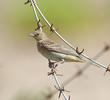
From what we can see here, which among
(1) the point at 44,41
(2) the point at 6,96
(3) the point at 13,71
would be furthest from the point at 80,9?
(1) the point at 44,41

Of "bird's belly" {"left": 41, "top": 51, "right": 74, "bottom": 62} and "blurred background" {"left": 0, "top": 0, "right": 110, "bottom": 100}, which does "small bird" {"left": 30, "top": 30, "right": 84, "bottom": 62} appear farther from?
"blurred background" {"left": 0, "top": 0, "right": 110, "bottom": 100}

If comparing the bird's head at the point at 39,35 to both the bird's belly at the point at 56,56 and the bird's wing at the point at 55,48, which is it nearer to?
the bird's wing at the point at 55,48

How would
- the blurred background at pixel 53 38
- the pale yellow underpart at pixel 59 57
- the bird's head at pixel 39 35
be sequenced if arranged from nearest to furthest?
the pale yellow underpart at pixel 59 57
the bird's head at pixel 39 35
the blurred background at pixel 53 38

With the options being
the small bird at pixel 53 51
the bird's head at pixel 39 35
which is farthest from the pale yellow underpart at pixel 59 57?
the bird's head at pixel 39 35

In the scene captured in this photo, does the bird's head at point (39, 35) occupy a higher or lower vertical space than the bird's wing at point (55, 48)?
higher

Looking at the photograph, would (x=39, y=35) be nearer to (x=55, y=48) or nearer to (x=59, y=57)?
(x=55, y=48)

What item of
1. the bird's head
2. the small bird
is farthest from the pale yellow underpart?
the bird's head

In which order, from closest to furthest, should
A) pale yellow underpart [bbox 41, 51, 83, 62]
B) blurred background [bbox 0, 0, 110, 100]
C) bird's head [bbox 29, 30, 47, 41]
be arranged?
pale yellow underpart [bbox 41, 51, 83, 62]
bird's head [bbox 29, 30, 47, 41]
blurred background [bbox 0, 0, 110, 100]

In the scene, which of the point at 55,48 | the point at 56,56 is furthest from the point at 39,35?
the point at 56,56
